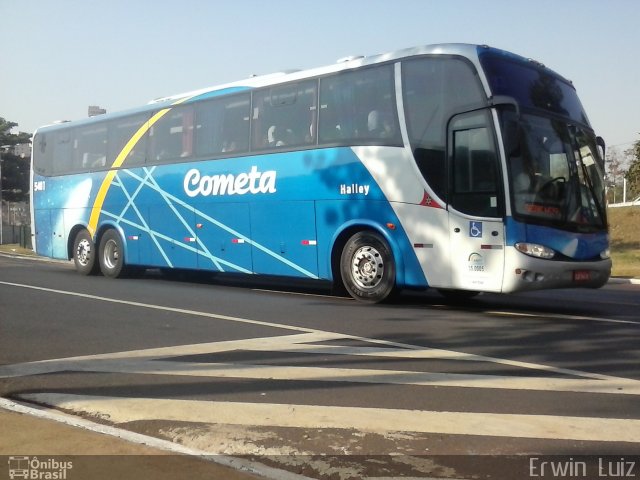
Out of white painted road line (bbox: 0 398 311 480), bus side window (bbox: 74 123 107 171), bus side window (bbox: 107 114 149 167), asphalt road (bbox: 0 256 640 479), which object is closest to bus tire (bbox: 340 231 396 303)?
asphalt road (bbox: 0 256 640 479)

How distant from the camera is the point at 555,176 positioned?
10.5m

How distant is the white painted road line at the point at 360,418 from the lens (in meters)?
4.85

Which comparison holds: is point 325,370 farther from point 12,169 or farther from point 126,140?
point 12,169

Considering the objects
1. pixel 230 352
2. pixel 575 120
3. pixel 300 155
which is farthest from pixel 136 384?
pixel 575 120

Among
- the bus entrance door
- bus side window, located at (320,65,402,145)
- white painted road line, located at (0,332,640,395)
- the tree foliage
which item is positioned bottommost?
white painted road line, located at (0,332,640,395)

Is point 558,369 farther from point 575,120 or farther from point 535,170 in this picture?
point 575,120

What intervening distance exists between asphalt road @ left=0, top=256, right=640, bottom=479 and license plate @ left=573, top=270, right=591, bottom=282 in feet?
1.75

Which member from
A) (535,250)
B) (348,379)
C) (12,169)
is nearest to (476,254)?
(535,250)

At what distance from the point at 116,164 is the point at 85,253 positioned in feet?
8.43

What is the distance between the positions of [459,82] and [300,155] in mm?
3358

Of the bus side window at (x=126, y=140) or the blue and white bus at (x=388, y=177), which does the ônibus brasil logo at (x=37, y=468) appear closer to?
the blue and white bus at (x=388, y=177)

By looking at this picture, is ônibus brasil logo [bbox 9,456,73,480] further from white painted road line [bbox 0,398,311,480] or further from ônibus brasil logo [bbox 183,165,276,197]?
ônibus brasil logo [bbox 183,165,276,197]

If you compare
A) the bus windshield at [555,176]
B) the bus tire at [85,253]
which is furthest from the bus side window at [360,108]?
the bus tire at [85,253]

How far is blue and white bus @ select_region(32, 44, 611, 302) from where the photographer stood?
33.5 ft
